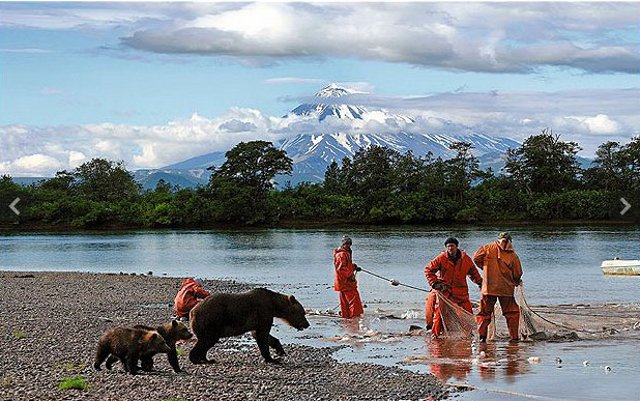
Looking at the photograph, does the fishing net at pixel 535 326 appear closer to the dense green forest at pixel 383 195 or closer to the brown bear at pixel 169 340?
the brown bear at pixel 169 340

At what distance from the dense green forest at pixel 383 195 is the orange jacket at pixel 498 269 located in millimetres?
85881

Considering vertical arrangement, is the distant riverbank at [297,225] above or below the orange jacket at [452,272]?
below

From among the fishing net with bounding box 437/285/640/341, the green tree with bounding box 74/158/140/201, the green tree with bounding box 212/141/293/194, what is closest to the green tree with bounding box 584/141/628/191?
the green tree with bounding box 212/141/293/194

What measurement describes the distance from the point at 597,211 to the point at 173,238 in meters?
43.6

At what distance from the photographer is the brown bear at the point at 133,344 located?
44.7 feet

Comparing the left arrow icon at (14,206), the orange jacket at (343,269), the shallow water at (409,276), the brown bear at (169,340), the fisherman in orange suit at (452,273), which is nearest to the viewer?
the brown bear at (169,340)

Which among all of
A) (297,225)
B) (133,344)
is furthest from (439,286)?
(297,225)

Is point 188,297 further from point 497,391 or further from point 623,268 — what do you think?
point 623,268

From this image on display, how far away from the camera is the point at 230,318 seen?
14914mm

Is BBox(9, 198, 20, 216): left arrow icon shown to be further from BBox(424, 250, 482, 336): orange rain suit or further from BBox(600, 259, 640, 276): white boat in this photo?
BBox(424, 250, 482, 336): orange rain suit

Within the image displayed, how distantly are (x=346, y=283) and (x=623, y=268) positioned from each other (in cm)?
2040

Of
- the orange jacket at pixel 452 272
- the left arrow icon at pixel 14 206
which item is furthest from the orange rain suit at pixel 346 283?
the left arrow icon at pixel 14 206

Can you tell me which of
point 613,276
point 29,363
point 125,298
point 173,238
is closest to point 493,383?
point 29,363

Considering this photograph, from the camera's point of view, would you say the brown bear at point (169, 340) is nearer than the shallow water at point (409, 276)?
Yes
